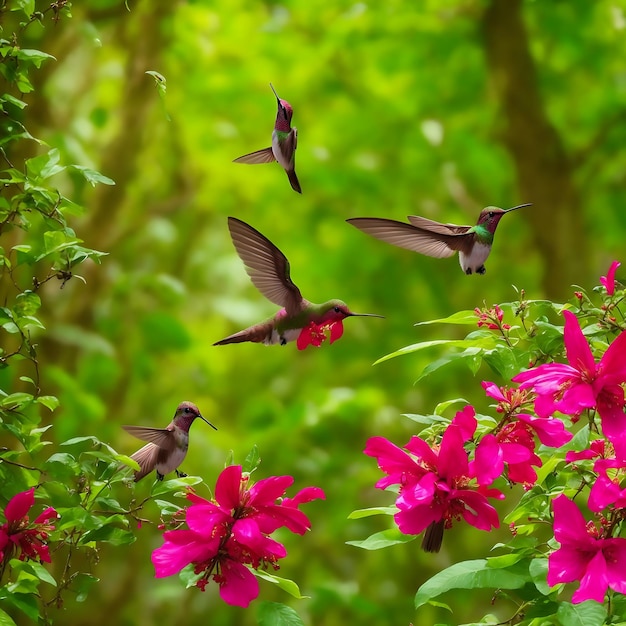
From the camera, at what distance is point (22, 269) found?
228 centimetres

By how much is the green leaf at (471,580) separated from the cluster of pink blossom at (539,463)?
0.10ft

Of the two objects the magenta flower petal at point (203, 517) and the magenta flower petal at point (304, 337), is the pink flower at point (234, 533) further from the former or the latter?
the magenta flower petal at point (304, 337)

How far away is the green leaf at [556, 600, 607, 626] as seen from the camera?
0.70m

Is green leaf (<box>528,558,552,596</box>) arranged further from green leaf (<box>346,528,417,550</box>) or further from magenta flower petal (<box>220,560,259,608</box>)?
magenta flower petal (<box>220,560,259,608</box>)

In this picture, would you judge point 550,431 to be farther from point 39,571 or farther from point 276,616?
point 39,571

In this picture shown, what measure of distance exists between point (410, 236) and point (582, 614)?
1.16 ft

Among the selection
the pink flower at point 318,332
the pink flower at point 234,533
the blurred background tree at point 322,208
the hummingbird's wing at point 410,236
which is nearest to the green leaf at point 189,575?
the pink flower at point 234,533

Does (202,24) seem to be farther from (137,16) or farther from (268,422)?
(268,422)

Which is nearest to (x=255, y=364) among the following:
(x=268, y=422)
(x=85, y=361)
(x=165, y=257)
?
(x=165, y=257)

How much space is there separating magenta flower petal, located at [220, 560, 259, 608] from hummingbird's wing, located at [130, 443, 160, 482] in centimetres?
14

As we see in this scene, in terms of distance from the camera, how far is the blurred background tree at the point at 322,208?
2.72m

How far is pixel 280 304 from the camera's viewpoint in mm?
860

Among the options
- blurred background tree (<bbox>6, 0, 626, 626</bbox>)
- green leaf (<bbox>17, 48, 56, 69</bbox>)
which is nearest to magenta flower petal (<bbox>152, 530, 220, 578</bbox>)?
green leaf (<bbox>17, 48, 56, 69</bbox>)

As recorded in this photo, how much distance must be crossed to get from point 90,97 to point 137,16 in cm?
88
